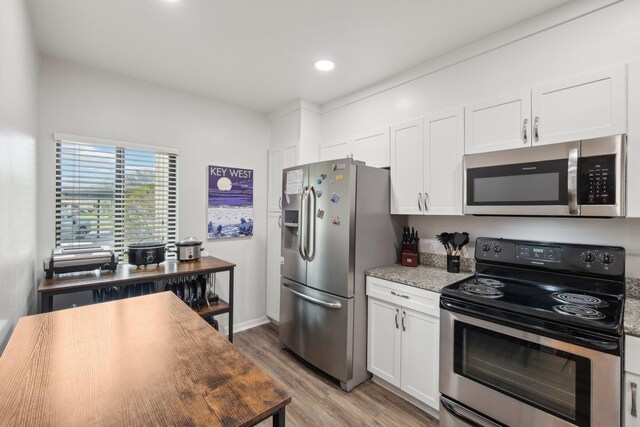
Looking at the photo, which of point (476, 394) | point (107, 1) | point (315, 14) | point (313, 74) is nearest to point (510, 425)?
point (476, 394)

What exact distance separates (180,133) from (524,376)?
335 centimetres

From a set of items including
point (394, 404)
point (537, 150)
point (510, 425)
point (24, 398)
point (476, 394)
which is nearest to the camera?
point (24, 398)

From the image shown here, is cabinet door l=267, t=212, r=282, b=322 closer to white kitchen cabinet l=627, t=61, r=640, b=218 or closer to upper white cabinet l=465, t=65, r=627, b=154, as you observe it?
upper white cabinet l=465, t=65, r=627, b=154

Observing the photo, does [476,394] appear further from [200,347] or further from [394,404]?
[200,347]

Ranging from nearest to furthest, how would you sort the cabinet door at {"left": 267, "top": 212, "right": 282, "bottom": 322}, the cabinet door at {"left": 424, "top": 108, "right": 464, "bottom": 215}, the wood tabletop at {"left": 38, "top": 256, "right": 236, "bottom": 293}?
the wood tabletop at {"left": 38, "top": 256, "right": 236, "bottom": 293} < the cabinet door at {"left": 424, "top": 108, "right": 464, "bottom": 215} < the cabinet door at {"left": 267, "top": 212, "right": 282, "bottom": 322}

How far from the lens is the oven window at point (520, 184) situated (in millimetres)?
1711

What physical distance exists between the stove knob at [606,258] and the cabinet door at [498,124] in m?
0.76

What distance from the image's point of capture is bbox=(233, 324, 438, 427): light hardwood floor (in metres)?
2.00

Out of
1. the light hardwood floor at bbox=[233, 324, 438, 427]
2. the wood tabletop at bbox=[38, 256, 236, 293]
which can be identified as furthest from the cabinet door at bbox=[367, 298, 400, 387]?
the wood tabletop at bbox=[38, 256, 236, 293]

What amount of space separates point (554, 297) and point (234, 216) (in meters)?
2.91

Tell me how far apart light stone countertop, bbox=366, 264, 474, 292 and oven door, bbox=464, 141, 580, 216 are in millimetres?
507

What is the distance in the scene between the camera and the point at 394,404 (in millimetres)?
2166

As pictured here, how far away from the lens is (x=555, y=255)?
6.10 ft

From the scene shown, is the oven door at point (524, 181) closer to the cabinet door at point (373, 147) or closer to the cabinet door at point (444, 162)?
the cabinet door at point (444, 162)
